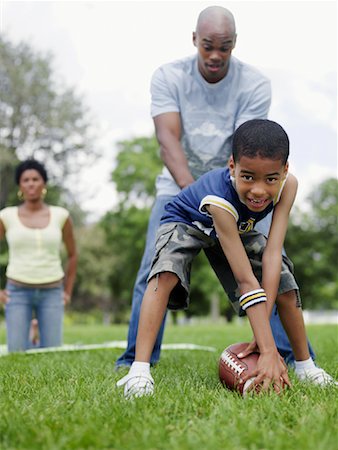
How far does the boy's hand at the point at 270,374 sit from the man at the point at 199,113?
1.47 m

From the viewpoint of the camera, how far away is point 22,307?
23.0 feet

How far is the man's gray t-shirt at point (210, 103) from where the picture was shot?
482 centimetres

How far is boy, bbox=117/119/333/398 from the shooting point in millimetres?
3287

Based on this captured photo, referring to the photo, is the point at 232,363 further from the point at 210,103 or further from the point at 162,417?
the point at 210,103

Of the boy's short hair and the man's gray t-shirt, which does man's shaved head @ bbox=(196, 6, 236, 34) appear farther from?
the boy's short hair

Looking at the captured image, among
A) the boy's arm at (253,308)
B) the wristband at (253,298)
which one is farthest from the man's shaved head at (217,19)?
the wristband at (253,298)

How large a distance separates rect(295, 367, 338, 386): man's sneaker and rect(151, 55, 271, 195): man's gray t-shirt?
163cm

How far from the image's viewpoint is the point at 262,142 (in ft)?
10.7

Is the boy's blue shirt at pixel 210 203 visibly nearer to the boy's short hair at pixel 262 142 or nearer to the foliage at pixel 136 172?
the boy's short hair at pixel 262 142

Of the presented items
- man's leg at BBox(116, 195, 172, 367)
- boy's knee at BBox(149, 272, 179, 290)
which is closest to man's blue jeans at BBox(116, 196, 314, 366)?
man's leg at BBox(116, 195, 172, 367)

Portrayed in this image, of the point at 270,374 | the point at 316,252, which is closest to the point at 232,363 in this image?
the point at 270,374

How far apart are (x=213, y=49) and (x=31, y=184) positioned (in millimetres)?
3174

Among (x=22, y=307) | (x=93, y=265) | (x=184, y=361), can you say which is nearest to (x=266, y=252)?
(x=184, y=361)

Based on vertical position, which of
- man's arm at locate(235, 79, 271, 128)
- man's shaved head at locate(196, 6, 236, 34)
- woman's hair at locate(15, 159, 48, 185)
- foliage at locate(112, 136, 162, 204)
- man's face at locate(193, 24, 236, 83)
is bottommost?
woman's hair at locate(15, 159, 48, 185)
